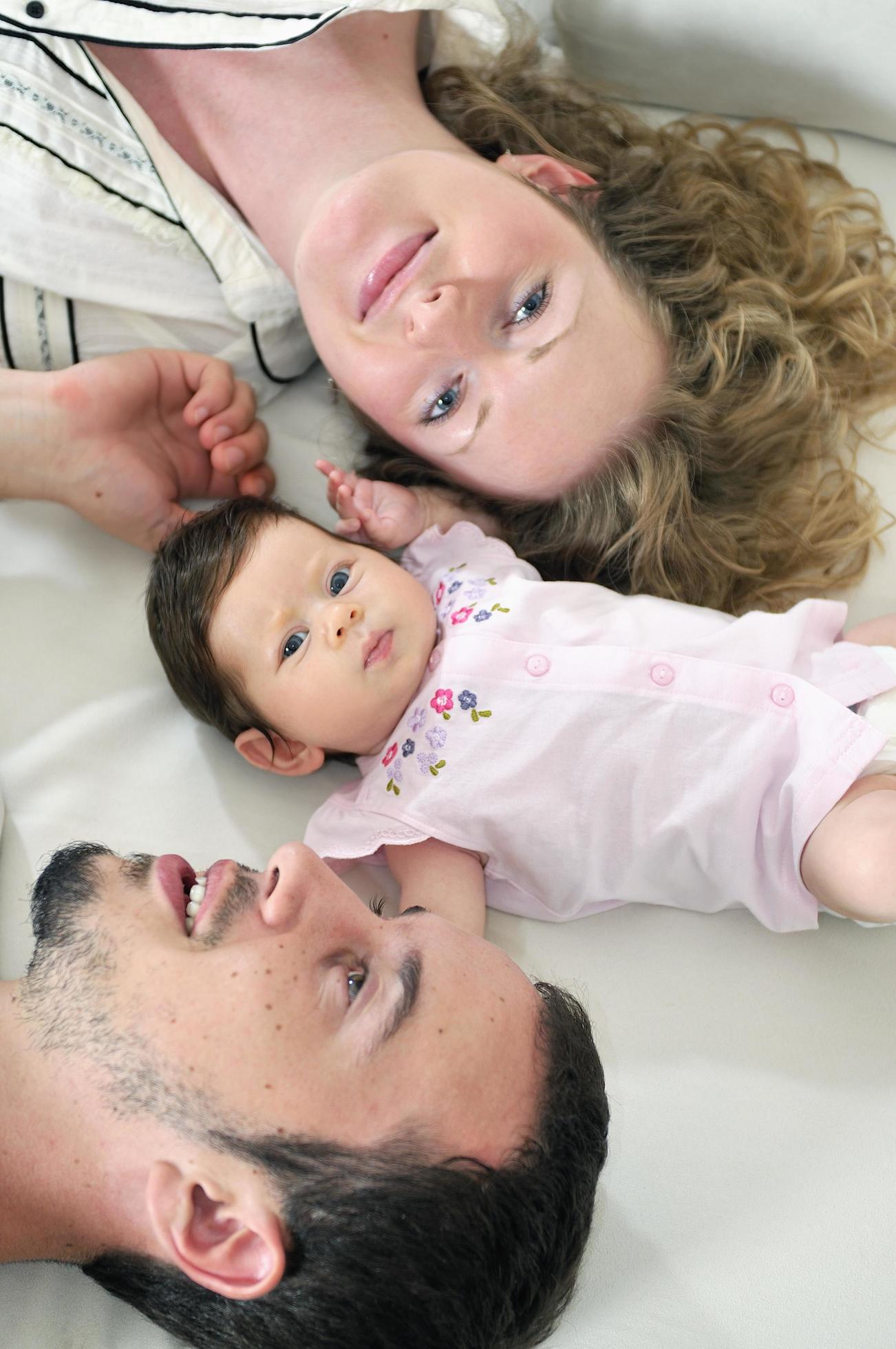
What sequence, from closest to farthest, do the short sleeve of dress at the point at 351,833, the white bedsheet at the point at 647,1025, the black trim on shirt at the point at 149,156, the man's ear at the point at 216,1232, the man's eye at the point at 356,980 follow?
1. the man's ear at the point at 216,1232
2. the man's eye at the point at 356,980
3. the white bedsheet at the point at 647,1025
4. the short sleeve of dress at the point at 351,833
5. the black trim on shirt at the point at 149,156

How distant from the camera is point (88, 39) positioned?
1704 mm

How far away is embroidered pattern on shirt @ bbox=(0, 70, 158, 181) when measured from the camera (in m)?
1.70

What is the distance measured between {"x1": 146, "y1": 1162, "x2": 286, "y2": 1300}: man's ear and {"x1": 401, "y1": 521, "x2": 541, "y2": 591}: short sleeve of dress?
0.99 metres

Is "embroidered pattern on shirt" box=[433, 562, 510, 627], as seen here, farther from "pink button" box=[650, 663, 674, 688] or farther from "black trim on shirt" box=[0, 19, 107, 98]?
"black trim on shirt" box=[0, 19, 107, 98]

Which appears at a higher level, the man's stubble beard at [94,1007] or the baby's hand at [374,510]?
the baby's hand at [374,510]

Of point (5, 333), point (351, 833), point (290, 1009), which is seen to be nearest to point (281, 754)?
point (351, 833)

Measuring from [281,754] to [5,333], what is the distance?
2.73ft

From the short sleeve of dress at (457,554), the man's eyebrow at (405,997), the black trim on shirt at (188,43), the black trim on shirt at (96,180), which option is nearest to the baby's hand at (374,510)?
the short sleeve of dress at (457,554)

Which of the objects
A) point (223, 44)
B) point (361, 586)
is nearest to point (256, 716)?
point (361, 586)

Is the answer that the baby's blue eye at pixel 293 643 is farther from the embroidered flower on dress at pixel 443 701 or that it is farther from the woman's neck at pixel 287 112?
the woman's neck at pixel 287 112

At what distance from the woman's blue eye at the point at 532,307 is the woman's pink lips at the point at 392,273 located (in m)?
0.16

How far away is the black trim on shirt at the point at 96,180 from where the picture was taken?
170 centimetres

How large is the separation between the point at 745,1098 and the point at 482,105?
65.2 inches

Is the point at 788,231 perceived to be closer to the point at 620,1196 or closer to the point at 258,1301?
the point at 620,1196
